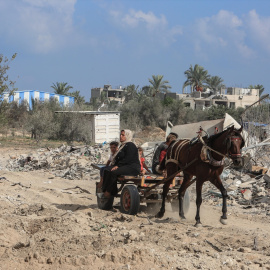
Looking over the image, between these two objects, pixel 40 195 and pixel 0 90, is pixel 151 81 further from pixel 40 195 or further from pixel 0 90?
pixel 40 195

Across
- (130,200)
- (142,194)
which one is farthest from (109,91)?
(130,200)

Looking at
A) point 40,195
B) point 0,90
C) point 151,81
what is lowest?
point 40,195

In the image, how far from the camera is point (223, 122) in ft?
61.2

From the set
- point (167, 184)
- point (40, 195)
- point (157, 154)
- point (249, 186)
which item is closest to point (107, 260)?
point (167, 184)

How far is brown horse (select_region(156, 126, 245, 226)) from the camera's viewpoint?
8.96 metres

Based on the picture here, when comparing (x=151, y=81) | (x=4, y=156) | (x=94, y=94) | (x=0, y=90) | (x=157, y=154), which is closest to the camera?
(x=157, y=154)

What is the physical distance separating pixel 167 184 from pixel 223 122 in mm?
8948

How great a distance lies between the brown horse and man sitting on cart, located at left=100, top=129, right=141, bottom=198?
0.75 m

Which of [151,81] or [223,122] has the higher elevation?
[151,81]

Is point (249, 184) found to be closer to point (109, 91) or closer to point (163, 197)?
point (163, 197)

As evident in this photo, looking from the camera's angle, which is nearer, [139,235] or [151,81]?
[139,235]

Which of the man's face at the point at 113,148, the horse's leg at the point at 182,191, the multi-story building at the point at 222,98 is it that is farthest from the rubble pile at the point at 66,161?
the multi-story building at the point at 222,98

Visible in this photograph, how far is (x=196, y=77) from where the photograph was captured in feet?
261

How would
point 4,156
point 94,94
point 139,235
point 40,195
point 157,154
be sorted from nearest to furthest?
point 139,235 < point 157,154 < point 40,195 < point 4,156 < point 94,94
